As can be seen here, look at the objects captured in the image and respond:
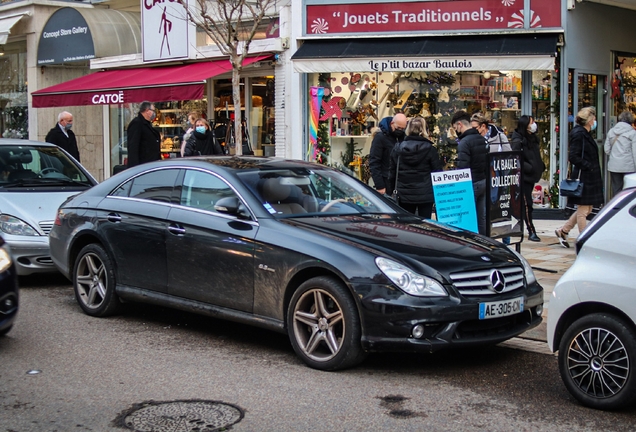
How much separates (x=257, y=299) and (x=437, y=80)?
10.3 m

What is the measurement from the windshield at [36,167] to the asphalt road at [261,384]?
10.7ft

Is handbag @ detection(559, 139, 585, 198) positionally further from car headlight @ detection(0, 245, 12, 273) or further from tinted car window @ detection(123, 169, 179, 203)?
car headlight @ detection(0, 245, 12, 273)

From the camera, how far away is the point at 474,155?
10.3 m

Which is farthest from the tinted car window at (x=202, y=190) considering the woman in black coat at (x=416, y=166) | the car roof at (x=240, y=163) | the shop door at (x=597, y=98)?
the shop door at (x=597, y=98)

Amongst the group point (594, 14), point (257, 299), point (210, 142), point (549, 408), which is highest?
point (594, 14)

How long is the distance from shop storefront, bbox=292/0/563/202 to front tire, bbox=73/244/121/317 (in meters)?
8.44

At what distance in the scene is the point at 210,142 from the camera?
14.4 meters

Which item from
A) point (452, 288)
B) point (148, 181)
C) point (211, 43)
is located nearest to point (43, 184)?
point (148, 181)

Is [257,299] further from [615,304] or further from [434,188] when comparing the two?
[434,188]

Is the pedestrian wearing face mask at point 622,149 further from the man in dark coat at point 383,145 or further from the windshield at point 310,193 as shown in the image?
the windshield at point 310,193

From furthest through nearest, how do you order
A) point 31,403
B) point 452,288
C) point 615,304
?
point 452,288
point 31,403
point 615,304

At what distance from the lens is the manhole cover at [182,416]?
16.7 ft

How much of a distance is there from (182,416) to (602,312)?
2.62 meters

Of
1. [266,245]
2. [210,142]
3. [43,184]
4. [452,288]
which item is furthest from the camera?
[210,142]
